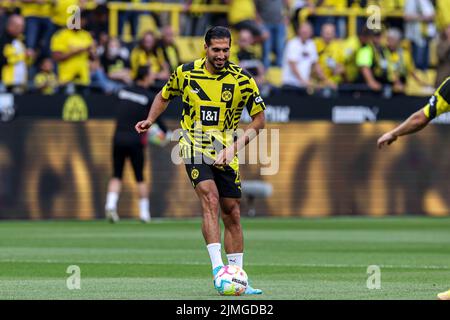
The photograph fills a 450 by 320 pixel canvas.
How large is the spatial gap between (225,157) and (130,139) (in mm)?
11846

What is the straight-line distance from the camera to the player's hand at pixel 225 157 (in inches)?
481

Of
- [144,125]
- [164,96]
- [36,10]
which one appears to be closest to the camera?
[144,125]

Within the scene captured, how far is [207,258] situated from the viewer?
16703 millimetres

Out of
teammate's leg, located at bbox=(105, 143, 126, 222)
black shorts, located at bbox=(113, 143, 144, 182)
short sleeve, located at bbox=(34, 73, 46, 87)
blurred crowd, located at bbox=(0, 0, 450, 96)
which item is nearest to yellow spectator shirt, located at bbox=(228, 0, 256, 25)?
blurred crowd, located at bbox=(0, 0, 450, 96)

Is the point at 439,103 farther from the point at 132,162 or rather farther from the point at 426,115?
the point at 132,162

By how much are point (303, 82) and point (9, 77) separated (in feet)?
18.4

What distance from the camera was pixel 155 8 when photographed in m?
26.2

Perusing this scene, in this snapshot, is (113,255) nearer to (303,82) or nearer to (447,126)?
(303,82)

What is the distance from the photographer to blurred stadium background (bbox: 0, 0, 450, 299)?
79.6 ft

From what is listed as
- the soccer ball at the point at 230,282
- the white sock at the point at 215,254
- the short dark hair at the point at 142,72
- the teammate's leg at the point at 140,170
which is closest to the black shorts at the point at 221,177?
the white sock at the point at 215,254

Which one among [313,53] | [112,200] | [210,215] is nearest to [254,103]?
[210,215]

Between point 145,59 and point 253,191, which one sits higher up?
point 145,59

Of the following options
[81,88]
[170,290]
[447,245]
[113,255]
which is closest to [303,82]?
[81,88]

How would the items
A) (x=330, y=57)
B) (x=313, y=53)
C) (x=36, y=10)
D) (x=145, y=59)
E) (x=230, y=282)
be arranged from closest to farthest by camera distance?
1. (x=230, y=282)
2. (x=36, y=10)
3. (x=145, y=59)
4. (x=313, y=53)
5. (x=330, y=57)
